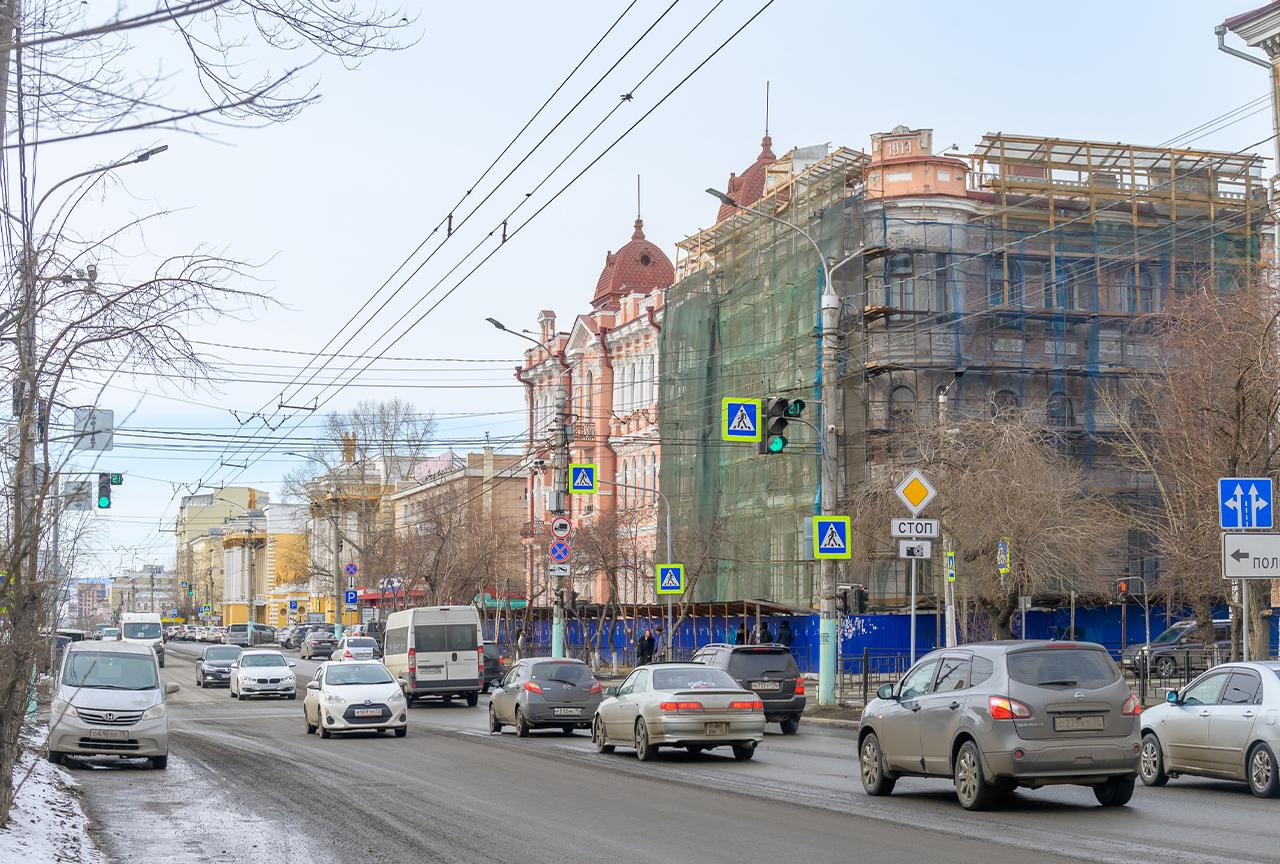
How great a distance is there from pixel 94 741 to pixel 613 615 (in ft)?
112

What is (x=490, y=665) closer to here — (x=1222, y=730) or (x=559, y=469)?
(x=559, y=469)

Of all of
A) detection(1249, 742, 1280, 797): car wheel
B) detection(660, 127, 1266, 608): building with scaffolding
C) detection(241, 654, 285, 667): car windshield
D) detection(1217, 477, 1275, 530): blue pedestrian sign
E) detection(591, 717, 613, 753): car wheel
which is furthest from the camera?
detection(660, 127, 1266, 608): building with scaffolding

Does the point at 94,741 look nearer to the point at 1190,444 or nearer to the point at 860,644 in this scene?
the point at 1190,444

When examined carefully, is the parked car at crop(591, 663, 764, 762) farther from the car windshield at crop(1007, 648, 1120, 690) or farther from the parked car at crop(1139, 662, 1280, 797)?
the car windshield at crop(1007, 648, 1120, 690)

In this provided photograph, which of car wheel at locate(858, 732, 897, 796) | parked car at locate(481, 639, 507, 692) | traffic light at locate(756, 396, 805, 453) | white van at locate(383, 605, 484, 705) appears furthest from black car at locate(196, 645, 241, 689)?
car wheel at locate(858, 732, 897, 796)

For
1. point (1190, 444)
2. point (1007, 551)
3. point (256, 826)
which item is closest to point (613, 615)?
point (1007, 551)

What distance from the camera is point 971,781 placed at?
50.7 ft

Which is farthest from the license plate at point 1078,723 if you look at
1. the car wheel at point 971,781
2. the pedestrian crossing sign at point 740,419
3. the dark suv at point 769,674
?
the pedestrian crossing sign at point 740,419

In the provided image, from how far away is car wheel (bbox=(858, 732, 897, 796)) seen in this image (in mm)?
17141

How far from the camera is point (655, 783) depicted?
19125mm

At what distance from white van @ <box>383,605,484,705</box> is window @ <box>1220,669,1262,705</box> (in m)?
A: 27.3

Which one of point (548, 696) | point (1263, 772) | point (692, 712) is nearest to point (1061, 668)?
point (1263, 772)

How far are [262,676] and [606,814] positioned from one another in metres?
32.3

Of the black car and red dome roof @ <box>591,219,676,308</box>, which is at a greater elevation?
red dome roof @ <box>591,219,676,308</box>
